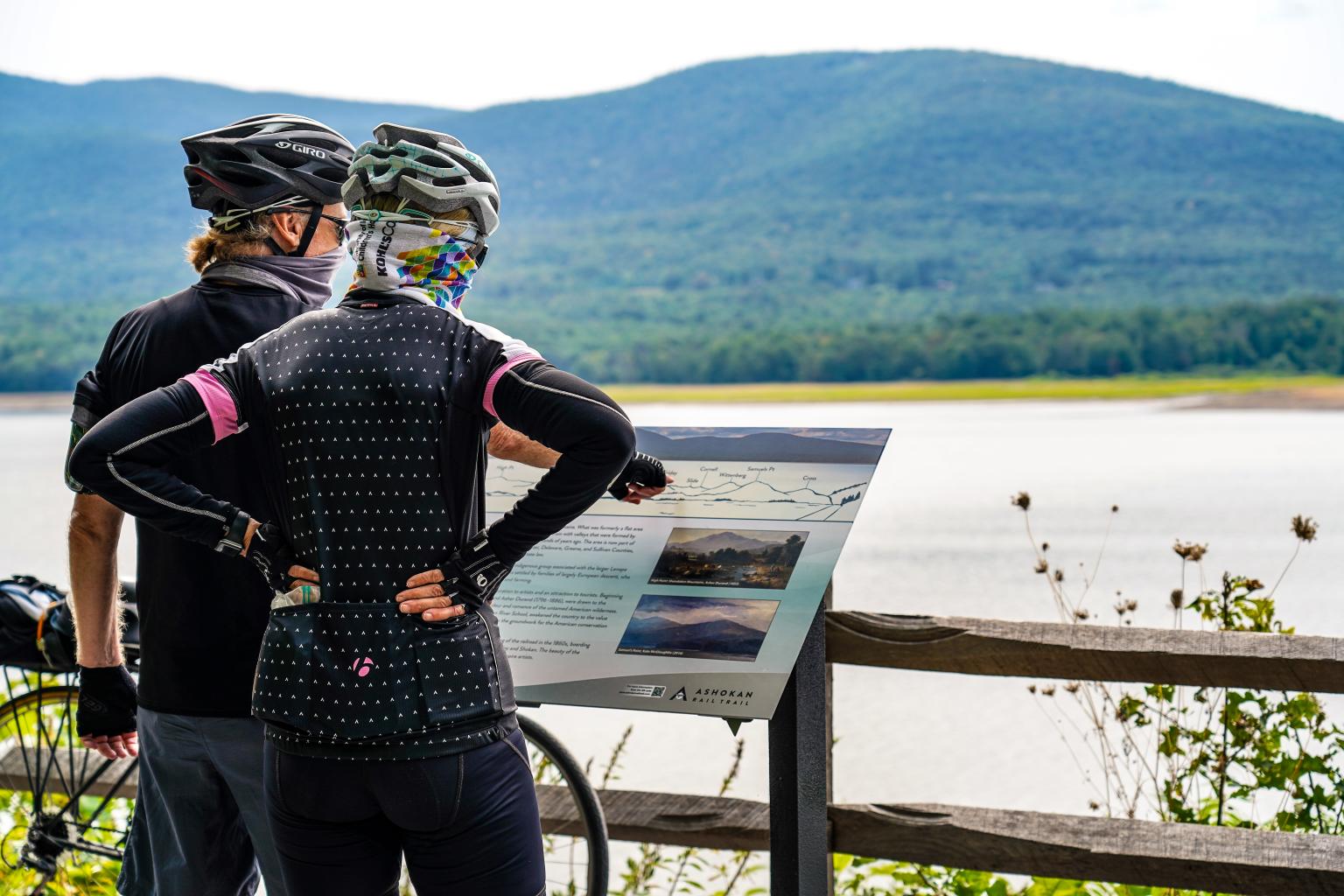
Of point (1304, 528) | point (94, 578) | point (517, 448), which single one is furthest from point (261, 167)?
point (1304, 528)

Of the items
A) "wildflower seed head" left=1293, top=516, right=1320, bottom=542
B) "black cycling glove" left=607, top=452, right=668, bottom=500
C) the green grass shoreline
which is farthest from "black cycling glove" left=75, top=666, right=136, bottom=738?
the green grass shoreline

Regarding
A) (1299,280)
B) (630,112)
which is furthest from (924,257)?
(630,112)

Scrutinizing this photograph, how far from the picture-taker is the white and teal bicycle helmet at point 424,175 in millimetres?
1916

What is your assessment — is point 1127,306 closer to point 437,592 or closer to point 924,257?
point 924,257

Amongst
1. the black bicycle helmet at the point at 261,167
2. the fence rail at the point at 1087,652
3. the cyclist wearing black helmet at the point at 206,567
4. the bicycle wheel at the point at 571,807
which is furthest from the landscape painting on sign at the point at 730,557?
the black bicycle helmet at the point at 261,167

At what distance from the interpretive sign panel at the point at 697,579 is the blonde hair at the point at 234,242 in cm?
84

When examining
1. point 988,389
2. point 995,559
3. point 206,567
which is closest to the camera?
point 206,567

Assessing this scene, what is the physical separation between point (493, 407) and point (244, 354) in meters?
0.40

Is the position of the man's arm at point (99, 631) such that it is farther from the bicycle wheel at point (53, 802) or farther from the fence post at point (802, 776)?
the fence post at point (802, 776)

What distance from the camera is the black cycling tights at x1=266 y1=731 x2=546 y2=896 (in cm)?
183

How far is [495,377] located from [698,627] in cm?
86

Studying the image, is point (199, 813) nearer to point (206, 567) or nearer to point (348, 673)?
point (206, 567)

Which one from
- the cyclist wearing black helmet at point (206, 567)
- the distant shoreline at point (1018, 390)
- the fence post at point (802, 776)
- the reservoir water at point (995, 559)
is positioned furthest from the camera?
the distant shoreline at point (1018, 390)

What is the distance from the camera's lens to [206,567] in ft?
7.38
